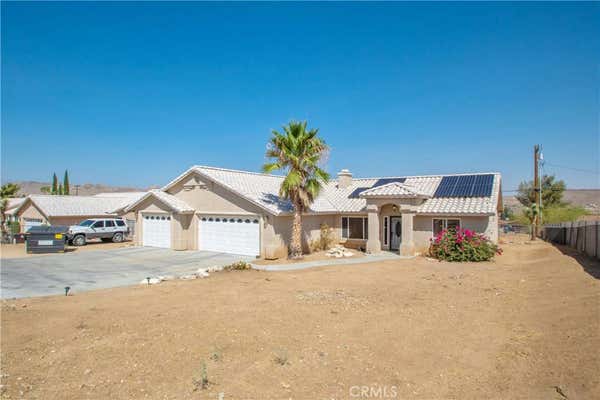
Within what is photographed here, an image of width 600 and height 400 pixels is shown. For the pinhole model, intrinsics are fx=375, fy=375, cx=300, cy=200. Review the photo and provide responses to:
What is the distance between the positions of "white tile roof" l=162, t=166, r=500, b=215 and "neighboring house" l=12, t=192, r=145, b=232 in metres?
13.2

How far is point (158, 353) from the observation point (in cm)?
725

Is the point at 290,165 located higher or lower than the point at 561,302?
higher

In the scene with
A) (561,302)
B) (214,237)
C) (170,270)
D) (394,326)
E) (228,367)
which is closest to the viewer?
(228,367)

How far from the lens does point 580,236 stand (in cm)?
2198

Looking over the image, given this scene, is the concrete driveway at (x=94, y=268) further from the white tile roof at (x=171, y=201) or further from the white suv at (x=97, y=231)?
the white suv at (x=97, y=231)

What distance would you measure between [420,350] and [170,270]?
13.7 m

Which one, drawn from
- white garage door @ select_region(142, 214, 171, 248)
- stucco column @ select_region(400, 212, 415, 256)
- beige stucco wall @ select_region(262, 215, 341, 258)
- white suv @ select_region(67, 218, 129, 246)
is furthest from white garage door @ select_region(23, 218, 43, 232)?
stucco column @ select_region(400, 212, 415, 256)

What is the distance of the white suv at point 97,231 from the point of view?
96.9 ft

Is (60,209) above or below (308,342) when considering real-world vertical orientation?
above

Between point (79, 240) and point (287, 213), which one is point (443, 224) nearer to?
point (287, 213)

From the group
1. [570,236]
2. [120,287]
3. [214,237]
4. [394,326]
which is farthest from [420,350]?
[570,236]

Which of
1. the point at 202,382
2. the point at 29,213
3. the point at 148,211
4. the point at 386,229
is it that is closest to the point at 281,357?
the point at 202,382

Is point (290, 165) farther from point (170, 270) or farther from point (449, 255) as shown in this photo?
point (449, 255)

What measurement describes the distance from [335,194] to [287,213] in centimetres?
848
